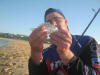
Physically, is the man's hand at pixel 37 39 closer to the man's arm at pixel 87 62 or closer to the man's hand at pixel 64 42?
the man's hand at pixel 64 42

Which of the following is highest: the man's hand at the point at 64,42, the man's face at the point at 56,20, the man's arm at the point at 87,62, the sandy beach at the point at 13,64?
the man's face at the point at 56,20

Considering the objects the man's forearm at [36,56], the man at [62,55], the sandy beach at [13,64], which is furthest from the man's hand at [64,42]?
the sandy beach at [13,64]

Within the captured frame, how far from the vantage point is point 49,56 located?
3314 mm

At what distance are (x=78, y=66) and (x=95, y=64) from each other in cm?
47

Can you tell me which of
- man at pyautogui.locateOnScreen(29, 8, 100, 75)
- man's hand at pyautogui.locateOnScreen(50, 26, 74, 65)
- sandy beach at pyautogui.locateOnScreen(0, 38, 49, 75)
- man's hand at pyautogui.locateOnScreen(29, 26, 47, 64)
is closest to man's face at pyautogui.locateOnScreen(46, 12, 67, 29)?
man at pyautogui.locateOnScreen(29, 8, 100, 75)

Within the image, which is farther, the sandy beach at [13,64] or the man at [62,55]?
the sandy beach at [13,64]

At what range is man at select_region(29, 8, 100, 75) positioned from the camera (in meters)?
2.04

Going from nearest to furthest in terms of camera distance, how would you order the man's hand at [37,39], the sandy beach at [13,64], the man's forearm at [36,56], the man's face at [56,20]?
the man's hand at [37,39] < the man's forearm at [36,56] < the man's face at [56,20] < the sandy beach at [13,64]

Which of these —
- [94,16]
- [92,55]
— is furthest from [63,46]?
[94,16]

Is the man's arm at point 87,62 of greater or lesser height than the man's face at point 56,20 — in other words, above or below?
below

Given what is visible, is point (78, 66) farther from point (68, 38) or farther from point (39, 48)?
point (39, 48)

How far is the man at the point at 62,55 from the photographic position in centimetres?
204

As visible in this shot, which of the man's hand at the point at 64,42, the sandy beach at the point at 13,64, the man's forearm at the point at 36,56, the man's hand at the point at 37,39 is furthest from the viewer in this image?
the sandy beach at the point at 13,64

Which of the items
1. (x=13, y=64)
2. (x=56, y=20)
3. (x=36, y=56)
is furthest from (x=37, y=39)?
(x=13, y=64)
